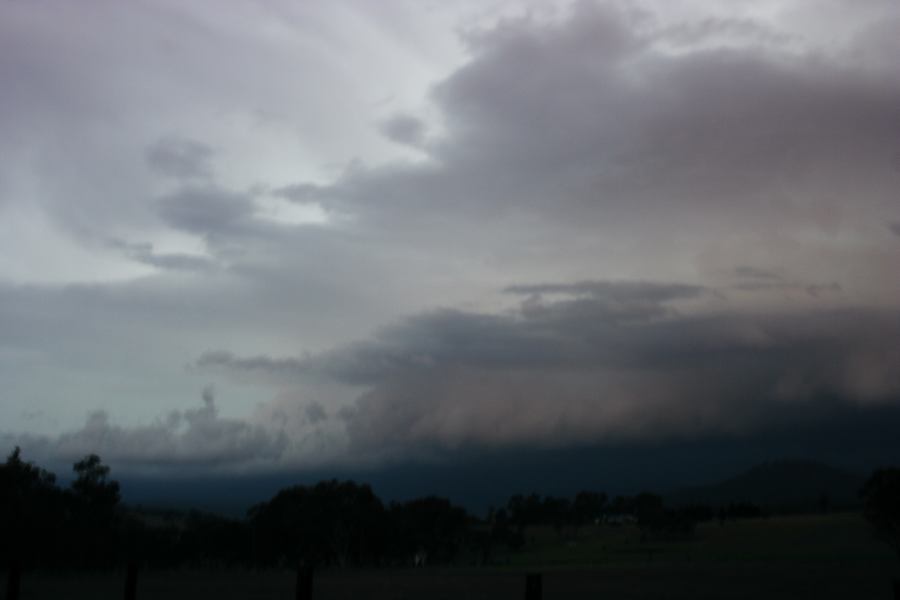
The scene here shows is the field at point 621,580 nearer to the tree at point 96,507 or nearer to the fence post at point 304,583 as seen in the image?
the tree at point 96,507

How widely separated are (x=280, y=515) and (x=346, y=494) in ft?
32.8

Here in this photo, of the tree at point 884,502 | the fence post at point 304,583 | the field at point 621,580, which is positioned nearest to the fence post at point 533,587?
the fence post at point 304,583

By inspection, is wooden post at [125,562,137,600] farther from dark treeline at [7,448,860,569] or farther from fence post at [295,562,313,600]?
dark treeline at [7,448,860,569]

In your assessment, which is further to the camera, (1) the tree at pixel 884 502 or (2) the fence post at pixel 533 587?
(1) the tree at pixel 884 502

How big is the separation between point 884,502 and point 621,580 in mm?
36694

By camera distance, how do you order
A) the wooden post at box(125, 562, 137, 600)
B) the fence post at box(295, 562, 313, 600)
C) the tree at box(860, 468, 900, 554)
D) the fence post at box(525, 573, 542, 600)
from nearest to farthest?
the fence post at box(525, 573, 542, 600) → the fence post at box(295, 562, 313, 600) → the wooden post at box(125, 562, 137, 600) → the tree at box(860, 468, 900, 554)

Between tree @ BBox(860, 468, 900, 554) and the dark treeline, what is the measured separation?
208 feet

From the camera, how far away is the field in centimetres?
6569

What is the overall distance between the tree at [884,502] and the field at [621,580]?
3.90 metres

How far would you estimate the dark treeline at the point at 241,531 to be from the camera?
315ft

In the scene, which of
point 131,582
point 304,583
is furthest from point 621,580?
point 304,583

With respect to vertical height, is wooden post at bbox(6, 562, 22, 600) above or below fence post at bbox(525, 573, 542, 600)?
below

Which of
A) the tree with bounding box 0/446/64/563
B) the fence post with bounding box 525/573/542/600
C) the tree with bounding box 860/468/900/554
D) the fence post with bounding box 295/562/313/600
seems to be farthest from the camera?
the tree with bounding box 860/468/900/554

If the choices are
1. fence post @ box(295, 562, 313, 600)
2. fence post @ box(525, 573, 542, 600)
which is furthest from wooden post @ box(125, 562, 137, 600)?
fence post @ box(525, 573, 542, 600)
